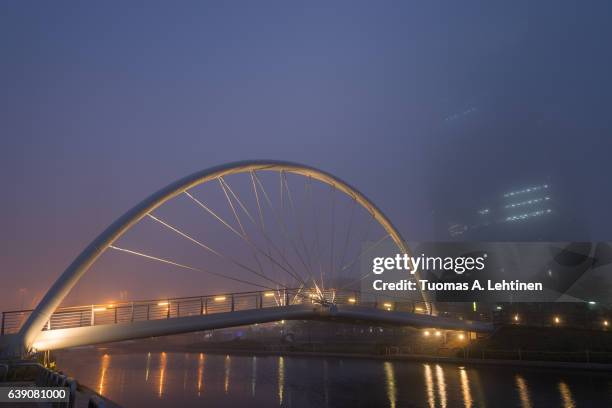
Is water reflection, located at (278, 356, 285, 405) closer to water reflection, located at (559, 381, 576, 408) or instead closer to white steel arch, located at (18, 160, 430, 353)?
white steel arch, located at (18, 160, 430, 353)

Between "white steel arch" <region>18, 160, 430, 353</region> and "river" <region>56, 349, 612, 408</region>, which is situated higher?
"white steel arch" <region>18, 160, 430, 353</region>

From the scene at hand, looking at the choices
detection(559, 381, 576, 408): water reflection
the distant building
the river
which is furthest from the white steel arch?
the distant building

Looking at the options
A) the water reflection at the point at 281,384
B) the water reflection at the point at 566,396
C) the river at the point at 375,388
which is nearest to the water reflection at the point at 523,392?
the river at the point at 375,388

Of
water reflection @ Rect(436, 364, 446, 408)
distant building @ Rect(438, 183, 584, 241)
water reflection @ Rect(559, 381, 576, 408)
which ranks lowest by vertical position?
water reflection @ Rect(436, 364, 446, 408)

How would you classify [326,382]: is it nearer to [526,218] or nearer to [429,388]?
[429,388]

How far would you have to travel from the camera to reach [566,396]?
816 inches

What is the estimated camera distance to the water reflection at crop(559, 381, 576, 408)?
61.6 feet

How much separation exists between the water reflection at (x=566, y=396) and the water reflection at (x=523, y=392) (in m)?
1.41

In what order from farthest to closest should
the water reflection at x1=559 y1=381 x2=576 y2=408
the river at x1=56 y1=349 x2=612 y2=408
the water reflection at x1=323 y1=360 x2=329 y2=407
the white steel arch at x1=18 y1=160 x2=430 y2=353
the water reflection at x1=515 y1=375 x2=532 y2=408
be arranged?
the water reflection at x1=323 y1=360 x2=329 y2=407
the river at x1=56 y1=349 x2=612 y2=408
the water reflection at x1=515 y1=375 x2=532 y2=408
the water reflection at x1=559 y1=381 x2=576 y2=408
the white steel arch at x1=18 y1=160 x2=430 y2=353

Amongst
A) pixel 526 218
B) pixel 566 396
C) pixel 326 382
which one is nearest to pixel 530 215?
pixel 526 218

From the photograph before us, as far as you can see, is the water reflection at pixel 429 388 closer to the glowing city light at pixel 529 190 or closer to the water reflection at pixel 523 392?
the water reflection at pixel 523 392

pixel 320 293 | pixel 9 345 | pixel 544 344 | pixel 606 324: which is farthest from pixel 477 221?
pixel 9 345

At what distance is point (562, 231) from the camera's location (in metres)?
147

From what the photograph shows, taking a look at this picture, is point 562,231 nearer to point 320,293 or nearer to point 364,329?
point 364,329
